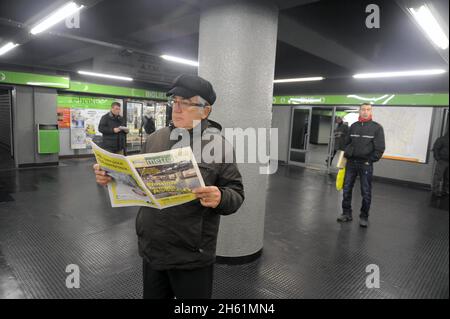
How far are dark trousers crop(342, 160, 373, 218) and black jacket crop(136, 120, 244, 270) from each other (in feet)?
10.8

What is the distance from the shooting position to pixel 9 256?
9.51 feet

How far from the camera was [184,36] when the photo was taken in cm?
544

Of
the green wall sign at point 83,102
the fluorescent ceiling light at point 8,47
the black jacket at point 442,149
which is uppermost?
the fluorescent ceiling light at point 8,47

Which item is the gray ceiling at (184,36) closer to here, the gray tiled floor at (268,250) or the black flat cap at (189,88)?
the black flat cap at (189,88)

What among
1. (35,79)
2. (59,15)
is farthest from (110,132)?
(35,79)

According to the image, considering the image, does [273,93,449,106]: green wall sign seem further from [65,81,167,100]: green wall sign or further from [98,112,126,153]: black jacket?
[98,112,126,153]: black jacket

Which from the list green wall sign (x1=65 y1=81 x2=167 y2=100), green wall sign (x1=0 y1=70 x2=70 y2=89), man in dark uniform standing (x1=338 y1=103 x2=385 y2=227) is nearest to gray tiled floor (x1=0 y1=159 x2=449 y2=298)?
man in dark uniform standing (x1=338 y1=103 x2=385 y2=227)

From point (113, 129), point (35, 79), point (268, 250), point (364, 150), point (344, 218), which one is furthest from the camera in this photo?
point (35, 79)

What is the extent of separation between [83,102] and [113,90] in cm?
112

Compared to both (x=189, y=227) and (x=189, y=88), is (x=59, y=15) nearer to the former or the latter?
(x=189, y=88)

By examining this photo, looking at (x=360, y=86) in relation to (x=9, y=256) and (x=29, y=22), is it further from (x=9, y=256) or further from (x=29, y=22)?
(x=9, y=256)

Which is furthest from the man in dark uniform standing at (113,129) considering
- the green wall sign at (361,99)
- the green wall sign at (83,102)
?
the green wall sign at (361,99)

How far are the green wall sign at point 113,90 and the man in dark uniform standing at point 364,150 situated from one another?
342 inches

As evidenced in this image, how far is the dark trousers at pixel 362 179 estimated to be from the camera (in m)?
4.08
